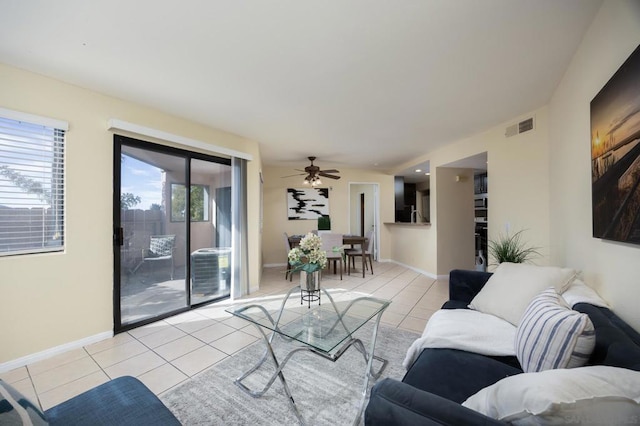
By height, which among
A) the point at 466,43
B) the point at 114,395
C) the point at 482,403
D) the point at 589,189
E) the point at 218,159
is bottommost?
the point at 114,395

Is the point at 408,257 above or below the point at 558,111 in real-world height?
below

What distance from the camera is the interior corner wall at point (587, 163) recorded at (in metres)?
1.29

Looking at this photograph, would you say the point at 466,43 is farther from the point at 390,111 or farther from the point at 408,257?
the point at 408,257

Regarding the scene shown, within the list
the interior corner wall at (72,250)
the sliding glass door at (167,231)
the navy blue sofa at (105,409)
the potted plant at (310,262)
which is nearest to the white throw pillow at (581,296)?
the potted plant at (310,262)

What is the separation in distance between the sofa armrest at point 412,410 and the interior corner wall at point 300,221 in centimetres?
561

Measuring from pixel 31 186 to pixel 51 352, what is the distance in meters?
1.47

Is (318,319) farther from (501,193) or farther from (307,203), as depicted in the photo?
(307,203)

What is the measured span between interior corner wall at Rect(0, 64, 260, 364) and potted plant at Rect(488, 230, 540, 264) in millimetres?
4058

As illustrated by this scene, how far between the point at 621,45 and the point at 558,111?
1290 mm

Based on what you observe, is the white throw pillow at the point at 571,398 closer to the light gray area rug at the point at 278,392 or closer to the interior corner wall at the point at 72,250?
the light gray area rug at the point at 278,392

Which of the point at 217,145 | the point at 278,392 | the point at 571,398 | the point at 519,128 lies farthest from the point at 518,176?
the point at 217,145

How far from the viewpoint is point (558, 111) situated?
242cm

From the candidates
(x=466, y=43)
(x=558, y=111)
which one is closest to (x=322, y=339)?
(x=466, y=43)

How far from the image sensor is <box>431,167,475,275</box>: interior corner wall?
483 cm
